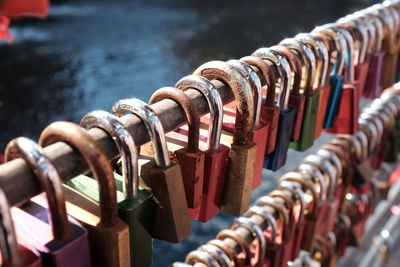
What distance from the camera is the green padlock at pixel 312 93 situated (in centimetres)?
59

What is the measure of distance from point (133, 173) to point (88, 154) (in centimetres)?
7

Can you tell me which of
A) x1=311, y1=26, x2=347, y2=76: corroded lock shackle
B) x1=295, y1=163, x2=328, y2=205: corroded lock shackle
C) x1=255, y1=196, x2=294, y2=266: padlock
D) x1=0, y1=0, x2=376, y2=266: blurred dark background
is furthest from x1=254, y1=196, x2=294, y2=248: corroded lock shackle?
x1=0, y1=0, x2=376, y2=266: blurred dark background

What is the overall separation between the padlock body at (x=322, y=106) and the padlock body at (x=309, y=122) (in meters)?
0.02

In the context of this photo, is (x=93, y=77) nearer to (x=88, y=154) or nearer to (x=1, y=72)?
(x=1, y=72)

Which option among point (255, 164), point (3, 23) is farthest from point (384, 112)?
point (3, 23)

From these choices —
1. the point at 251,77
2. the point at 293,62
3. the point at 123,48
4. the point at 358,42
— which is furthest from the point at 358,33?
the point at 123,48

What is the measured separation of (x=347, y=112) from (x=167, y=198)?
40cm

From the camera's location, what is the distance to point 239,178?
1.58 feet

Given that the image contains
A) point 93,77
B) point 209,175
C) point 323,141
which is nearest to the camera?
point 209,175

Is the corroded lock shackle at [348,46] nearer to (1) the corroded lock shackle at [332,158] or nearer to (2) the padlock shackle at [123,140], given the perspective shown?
(1) the corroded lock shackle at [332,158]

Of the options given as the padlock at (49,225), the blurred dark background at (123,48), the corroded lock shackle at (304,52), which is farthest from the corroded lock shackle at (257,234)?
the blurred dark background at (123,48)

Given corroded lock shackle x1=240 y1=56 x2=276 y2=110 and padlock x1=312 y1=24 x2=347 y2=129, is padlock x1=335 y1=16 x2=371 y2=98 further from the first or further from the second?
corroded lock shackle x1=240 y1=56 x2=276 y2=110

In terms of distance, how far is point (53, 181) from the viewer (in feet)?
0.99

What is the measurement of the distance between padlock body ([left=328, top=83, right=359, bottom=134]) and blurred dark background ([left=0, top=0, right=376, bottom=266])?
0.74 m
